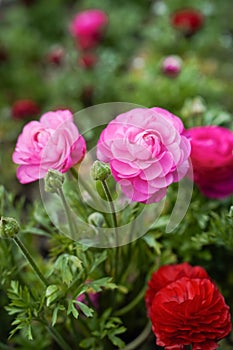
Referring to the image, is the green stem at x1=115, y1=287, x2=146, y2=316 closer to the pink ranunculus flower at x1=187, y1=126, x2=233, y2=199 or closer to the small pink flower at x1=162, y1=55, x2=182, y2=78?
the pink ranunculus flower at x1=187, y1=126, x2=233, y2=199

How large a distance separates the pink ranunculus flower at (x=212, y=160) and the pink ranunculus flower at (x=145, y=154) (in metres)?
Answer: 0.15

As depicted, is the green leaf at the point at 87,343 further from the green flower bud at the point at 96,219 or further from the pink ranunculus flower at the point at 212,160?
the pink ranunculus flower at the point at 212,160

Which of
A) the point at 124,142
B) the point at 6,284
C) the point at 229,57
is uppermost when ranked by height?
the point at 124,142

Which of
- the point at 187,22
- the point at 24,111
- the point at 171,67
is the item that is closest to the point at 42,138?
the point at 171,67

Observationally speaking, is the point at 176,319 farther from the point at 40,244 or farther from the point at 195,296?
the point at 40,244

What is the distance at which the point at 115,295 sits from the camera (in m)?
0.81

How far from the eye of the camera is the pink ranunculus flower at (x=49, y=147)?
0.67 meters

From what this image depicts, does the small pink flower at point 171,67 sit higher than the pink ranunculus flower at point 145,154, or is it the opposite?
the pink ranunculus flower at point 145,154

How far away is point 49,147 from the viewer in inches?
26.4

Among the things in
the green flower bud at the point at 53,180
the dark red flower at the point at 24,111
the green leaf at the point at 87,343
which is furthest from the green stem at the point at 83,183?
the dark red flower at the point at 24,111

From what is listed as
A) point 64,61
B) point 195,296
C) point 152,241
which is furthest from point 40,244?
point 64,61

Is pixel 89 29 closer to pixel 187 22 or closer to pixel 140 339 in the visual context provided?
pixel 187 22

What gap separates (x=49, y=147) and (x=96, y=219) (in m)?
0.13

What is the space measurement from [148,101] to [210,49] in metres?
0.52
